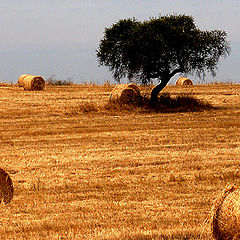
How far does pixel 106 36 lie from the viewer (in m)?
30.1

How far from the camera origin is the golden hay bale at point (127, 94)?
28.8 meters

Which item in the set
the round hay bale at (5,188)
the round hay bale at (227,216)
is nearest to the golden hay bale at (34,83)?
the round hay bale at (5,188)

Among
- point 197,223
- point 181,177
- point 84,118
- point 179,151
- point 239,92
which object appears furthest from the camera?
point 239,92

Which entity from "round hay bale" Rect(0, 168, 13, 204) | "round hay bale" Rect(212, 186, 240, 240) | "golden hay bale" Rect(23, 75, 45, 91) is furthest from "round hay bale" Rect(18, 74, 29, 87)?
"round hay bale" Rect(212, 186, 240, 240)

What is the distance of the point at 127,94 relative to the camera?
28.9 m

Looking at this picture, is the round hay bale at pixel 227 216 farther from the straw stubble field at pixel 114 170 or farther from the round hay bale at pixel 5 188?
the round hay bale at pixel 5 188

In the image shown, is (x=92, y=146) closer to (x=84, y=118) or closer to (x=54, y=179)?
(x=54, y=179)

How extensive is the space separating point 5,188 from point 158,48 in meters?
18.5

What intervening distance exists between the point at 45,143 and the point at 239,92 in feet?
68.2

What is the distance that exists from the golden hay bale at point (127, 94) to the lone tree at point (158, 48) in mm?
812

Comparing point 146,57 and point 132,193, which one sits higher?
point 146,57

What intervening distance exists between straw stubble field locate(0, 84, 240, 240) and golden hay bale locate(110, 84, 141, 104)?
137cm

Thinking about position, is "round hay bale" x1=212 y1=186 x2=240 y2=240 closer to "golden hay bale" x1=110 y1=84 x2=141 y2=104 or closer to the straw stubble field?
the straw stubble field

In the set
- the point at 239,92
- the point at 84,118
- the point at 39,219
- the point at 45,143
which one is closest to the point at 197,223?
the point at 39,219
